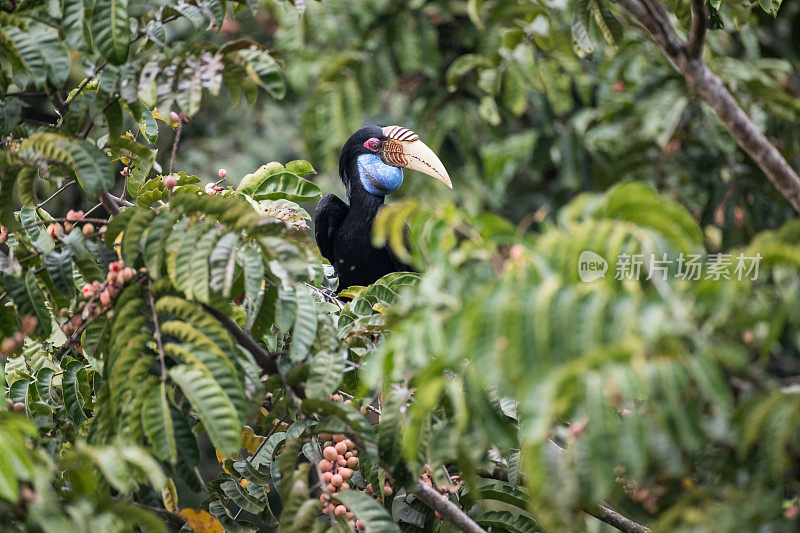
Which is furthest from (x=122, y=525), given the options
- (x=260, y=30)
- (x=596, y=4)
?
(x=260, y=30)

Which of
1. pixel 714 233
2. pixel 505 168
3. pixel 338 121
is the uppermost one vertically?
pixel 338 121

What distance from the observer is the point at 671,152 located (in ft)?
14.9

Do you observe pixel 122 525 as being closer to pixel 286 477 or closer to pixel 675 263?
pixel 286 477

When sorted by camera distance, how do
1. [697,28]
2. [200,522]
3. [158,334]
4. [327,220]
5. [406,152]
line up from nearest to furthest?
[158,334], [200,522], [697,28], [406,152], [327,220]

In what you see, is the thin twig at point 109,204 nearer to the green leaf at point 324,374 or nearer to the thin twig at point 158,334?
the thin twig at point 158,334

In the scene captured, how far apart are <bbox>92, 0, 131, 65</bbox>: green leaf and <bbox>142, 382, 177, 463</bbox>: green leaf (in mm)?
615

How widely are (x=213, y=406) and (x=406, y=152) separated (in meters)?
1.74

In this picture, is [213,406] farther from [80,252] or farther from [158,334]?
[80,252]

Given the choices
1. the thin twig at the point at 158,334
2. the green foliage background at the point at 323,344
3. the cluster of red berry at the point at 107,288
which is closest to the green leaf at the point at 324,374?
the green foliage background at the point at 323,344

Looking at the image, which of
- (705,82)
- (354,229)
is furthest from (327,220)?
(705,82)

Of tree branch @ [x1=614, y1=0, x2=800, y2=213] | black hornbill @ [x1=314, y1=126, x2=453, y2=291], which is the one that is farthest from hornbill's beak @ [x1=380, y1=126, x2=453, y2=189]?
tree branch @ [x1=614, y1=0, x2=800, y2=213]

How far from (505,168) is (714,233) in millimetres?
1246

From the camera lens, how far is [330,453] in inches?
66.2

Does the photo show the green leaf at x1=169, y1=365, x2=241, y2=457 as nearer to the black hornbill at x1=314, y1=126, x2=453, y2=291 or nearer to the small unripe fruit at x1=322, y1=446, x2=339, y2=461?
the small unripe fruit at x1=322, y1=446, x2=339, y2=461
